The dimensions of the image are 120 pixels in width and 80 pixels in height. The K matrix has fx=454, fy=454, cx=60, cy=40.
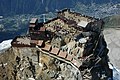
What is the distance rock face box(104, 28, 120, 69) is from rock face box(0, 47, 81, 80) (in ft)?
108

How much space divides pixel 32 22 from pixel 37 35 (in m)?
1.22

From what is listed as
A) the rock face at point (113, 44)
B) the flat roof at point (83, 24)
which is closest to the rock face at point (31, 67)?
the flat roof at point (83, 24)

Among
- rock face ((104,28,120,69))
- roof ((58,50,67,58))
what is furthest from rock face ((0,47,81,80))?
rock face ((104,28,120,69))

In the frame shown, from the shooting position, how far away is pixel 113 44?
8131 centimetres

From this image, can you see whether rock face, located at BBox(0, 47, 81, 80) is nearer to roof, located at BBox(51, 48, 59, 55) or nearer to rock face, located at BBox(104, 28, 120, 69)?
roof, located at BBox(51, 48, 59, 55)

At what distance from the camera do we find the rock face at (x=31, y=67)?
106 feet

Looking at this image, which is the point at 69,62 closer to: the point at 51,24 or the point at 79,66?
the point at 79,66

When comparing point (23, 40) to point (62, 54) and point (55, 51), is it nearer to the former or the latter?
point (55, 51)

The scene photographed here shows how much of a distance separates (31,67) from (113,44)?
48.7 m

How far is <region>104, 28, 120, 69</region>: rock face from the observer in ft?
232

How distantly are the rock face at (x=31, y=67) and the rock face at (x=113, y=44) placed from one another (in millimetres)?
32976

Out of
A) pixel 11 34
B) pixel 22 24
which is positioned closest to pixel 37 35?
pixel 11 34

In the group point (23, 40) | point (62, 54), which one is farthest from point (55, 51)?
point (23, 40)

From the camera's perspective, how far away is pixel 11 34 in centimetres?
12456
